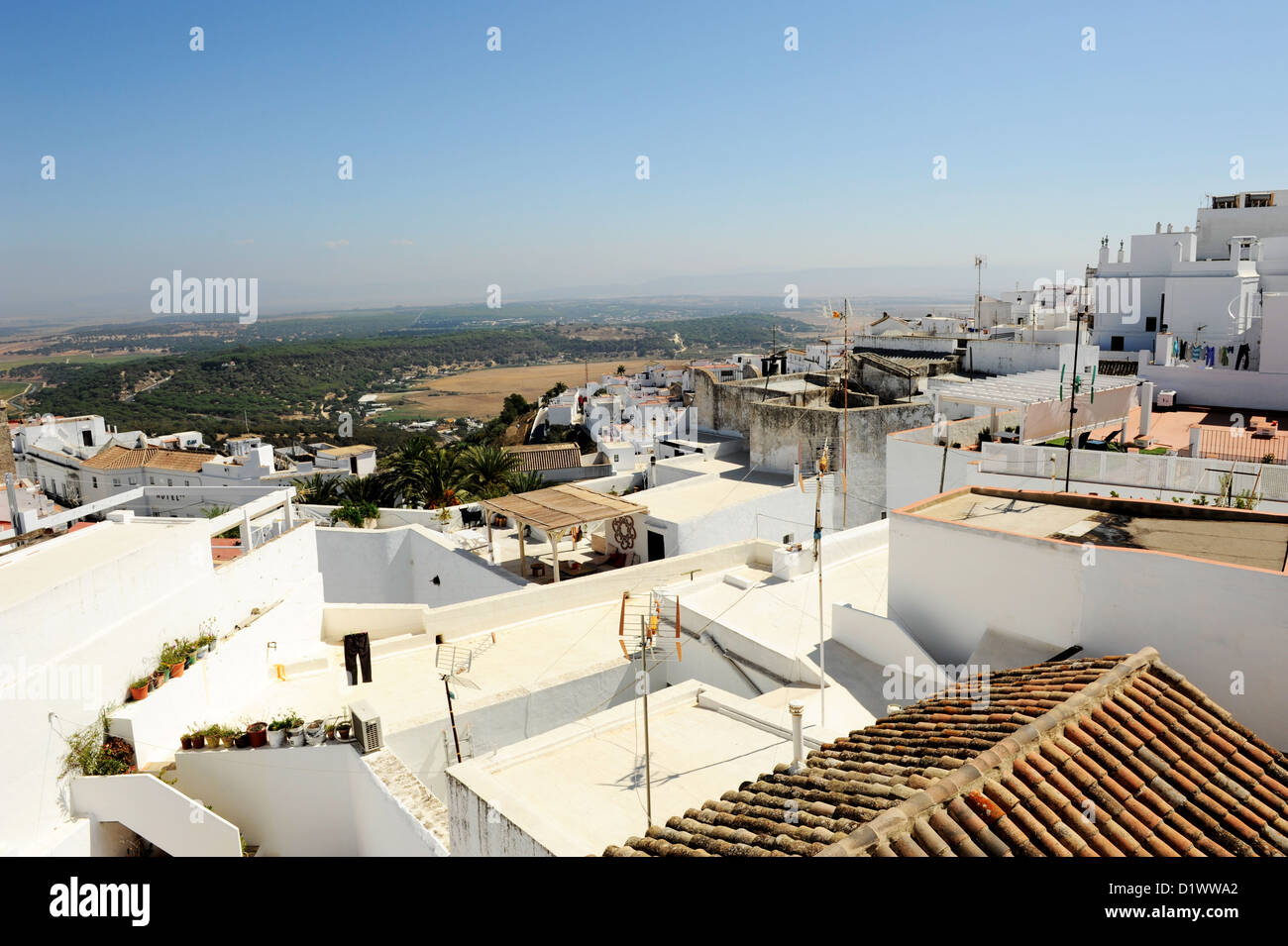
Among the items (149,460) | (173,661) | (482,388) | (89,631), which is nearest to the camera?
(89,631)

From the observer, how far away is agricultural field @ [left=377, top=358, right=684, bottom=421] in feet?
392

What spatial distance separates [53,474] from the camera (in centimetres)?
3912

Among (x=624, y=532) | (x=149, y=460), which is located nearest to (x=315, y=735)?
(x=624, y=532)

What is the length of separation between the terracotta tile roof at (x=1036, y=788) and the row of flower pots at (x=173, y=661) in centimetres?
780

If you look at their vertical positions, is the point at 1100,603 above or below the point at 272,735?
above

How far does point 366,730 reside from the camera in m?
9.84

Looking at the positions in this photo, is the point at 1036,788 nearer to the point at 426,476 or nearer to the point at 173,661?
the point at 173,661

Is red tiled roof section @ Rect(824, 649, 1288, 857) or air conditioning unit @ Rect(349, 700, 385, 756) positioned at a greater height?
red tiled roof section @ Rect(824, 649, 1288, 857)

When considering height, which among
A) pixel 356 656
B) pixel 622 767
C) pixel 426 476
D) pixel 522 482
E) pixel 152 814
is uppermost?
pixel 426 476

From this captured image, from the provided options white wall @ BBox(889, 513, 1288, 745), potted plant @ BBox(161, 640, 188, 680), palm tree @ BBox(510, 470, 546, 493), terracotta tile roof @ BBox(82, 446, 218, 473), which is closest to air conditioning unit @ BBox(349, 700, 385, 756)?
potted plant @ BBox(161, 640, 188, 680)

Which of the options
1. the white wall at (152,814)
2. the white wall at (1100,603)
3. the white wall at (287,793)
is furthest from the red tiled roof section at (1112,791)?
the white wall at (152,814)

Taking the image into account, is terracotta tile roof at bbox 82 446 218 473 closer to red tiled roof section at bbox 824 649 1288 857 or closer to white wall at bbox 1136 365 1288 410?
white wall at bbox 1136 365 1288 410

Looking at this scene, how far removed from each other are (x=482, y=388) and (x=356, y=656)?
13424 centimetres

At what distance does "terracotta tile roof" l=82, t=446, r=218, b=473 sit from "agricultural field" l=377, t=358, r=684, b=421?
71284 millimetres
